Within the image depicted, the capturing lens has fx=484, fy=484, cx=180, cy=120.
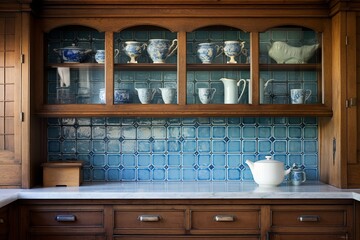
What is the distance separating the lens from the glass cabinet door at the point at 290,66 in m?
3.19

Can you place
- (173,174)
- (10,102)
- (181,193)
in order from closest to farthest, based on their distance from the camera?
(181,193) → (10,102) → (173,174)

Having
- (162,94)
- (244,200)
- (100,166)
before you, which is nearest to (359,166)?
(244,200)

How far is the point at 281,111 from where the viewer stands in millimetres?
3131

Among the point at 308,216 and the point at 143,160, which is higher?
the point at 143,160

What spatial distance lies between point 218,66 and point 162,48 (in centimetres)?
39

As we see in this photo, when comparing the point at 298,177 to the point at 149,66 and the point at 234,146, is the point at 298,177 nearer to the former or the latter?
the point at 234,146

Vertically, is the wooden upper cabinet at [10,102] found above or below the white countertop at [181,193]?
above

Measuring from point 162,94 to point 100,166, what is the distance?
716 mm

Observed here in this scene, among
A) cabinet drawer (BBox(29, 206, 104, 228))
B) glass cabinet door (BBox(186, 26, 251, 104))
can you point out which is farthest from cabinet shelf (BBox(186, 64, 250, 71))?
cabinet drawer (BBox(29, 206, 104, 228))

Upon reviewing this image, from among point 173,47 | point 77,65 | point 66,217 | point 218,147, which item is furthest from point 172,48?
point 66,217

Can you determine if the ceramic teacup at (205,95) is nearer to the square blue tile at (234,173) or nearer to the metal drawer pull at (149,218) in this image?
the square blue tile at (234,173)

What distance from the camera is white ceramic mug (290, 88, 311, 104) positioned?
10.4 ft

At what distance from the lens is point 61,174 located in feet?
10.3

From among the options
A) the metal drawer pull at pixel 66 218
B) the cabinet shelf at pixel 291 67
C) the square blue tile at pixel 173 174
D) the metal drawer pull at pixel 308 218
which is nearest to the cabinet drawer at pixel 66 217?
the metal drawer pull at pixel 66 218
